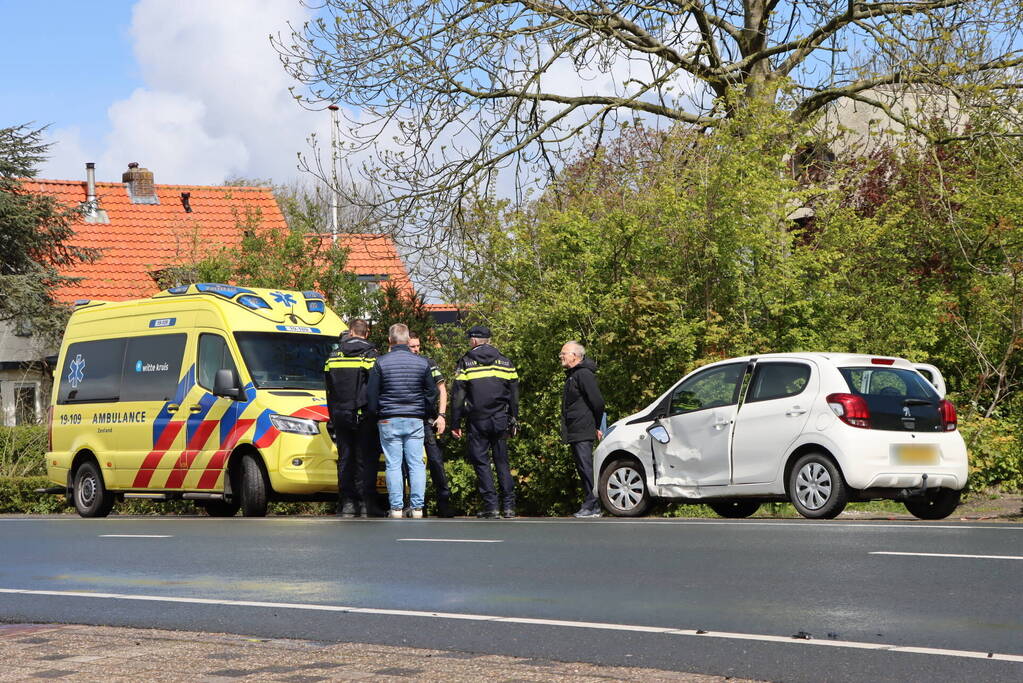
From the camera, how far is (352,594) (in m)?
9.23

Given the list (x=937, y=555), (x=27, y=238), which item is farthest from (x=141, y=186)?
(x=937, y=555)

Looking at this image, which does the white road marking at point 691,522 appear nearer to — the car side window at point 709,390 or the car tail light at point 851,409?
the car tail light at point 851,409

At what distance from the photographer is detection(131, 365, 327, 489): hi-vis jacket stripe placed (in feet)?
52.3

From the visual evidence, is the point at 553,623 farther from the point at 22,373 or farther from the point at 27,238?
the point at 22,373

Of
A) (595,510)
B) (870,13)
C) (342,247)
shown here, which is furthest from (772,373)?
(342,247)

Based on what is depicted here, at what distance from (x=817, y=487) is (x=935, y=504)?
145cm

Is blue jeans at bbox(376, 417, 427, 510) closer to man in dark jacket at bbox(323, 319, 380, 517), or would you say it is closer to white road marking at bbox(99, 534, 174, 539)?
man in dark jacket at bbox(323, 319, 380, 517)

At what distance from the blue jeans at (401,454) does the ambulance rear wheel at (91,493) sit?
4591 mm

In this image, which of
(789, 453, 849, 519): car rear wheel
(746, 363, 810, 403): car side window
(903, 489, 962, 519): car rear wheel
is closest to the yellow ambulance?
(746, 363, 810, 403): car side window

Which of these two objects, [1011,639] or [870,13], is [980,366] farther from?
[1011,639]

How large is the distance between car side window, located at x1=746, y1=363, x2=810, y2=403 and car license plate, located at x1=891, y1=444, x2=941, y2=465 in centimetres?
98

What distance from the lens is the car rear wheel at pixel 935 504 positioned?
13.6m

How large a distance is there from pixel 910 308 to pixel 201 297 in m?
8.30

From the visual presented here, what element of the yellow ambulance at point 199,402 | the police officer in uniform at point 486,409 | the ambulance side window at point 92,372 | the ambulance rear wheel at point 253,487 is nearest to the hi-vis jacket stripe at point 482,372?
the police officer in uniform at point 486,409
